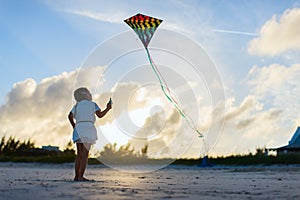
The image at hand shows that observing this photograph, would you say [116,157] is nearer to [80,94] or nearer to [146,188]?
[80,94]

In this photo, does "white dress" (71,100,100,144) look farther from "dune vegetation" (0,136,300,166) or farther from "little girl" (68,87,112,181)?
"dune vegetation" (0,136,300,166)

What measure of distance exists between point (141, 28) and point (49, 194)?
7685mm

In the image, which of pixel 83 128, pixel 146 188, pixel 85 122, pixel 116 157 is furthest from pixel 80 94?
pixel 116 157

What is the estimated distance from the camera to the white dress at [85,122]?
7.41 meters

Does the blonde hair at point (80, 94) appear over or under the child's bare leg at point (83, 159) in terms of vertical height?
over

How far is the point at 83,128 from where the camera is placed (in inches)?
294

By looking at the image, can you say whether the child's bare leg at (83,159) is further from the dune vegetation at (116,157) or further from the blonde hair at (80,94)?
Answer: the dune vegetation at (116,157)

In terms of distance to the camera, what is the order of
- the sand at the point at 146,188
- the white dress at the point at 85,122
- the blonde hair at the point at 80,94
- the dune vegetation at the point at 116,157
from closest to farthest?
the sand at the point at 146,188 < the white dress at the point at 85,122 < the blonde hair at the point at 80,94 < the dune vegetation at the point at 116,157

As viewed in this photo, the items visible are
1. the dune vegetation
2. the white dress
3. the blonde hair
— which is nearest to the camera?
the white dress

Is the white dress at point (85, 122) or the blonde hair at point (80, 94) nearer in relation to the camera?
the white dress at point (85, 122)

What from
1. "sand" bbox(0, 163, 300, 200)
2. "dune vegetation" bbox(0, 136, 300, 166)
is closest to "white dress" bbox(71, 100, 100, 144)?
"sand" bbox(0, 163, 300, 200)

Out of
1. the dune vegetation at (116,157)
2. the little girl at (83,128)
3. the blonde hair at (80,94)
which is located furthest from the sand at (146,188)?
the dune vegetation at (116,157)

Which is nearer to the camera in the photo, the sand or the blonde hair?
the sand

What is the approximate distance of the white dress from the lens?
7.41m
